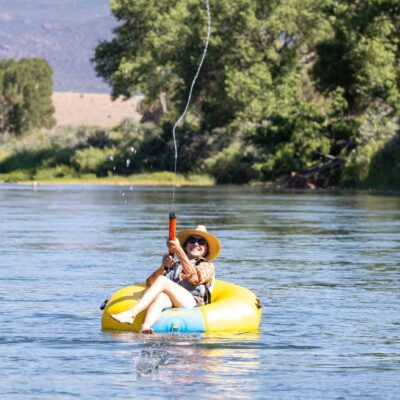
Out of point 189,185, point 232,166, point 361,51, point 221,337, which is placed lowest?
point 189,185

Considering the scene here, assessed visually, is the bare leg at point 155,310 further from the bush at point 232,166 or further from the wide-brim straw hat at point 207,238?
the bush at point 232,166

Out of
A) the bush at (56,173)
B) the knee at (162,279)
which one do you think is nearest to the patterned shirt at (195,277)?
the knee at (162,279)

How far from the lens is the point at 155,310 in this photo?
1463 cm

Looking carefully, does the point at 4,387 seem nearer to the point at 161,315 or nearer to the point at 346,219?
the point at 161,315

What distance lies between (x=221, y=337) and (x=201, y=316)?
29 centimetres

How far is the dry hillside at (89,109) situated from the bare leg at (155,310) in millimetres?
156084

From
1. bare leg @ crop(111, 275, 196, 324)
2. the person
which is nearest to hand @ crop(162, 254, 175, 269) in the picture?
the person

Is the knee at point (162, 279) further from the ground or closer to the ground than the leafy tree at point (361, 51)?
closer to the ground

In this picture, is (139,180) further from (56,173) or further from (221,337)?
(221,337)

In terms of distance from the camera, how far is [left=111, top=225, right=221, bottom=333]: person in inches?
579

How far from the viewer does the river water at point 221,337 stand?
39.5ft

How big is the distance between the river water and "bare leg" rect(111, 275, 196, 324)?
0.69 feet

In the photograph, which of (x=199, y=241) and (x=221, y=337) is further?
(x=199, y=241)

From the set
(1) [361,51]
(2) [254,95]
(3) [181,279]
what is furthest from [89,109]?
(3) [181,279]
